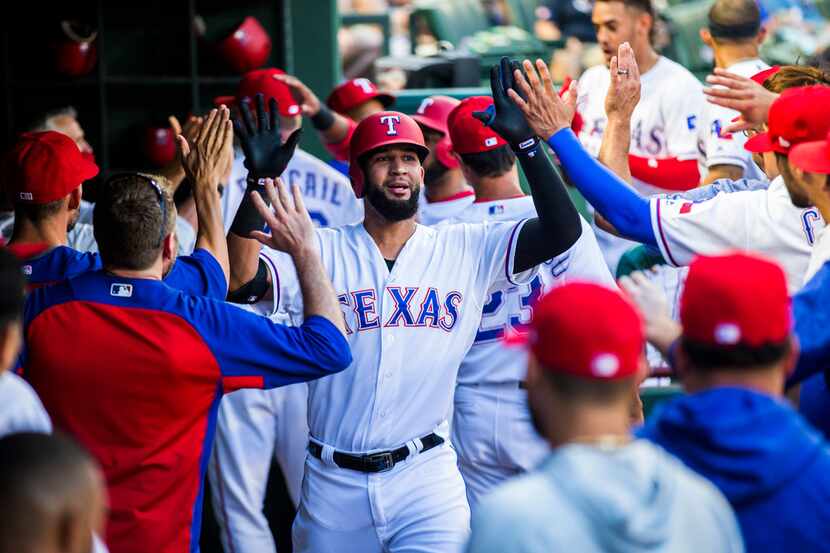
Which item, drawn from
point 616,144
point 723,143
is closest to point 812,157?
point 616,144

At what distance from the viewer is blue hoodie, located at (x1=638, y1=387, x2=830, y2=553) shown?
2.26 metres

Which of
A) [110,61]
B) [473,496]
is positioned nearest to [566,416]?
[473,496]

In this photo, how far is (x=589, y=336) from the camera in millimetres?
2176

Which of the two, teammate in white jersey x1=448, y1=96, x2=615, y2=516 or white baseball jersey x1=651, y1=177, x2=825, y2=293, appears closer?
white baseball jersey x1=651, y1=177, x2=825, y2=293

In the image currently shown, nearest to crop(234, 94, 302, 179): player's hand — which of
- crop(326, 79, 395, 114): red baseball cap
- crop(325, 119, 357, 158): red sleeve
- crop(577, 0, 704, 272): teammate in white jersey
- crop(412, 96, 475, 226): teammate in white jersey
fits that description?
crop(412, 96, 475, 226): teammate in white jersey

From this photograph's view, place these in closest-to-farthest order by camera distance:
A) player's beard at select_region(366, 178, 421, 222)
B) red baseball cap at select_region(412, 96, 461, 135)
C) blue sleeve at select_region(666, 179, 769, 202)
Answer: player's beard at select_region(366, 178, 421, 222)
blue sleeve at select_region(666, 179, 769, 202)
red baseball cap at select_region(412, 96, 461, 135)

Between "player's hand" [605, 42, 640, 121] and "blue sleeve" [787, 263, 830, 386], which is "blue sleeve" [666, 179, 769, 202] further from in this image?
"blue sleeve" [787, 263, 830, 386]

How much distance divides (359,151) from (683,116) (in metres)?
2.39

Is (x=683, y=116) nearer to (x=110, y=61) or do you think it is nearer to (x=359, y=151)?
(x=359, y=151)

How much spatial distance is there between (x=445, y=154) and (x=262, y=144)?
1.87m

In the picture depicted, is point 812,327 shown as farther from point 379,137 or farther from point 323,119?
point 323,119

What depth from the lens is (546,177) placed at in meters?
3.80

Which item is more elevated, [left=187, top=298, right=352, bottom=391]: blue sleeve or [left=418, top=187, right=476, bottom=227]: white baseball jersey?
[left=418, top=187, right=476, bottom=227]: white baseball jersey

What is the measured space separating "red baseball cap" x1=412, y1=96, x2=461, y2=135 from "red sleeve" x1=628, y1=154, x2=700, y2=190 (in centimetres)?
93
